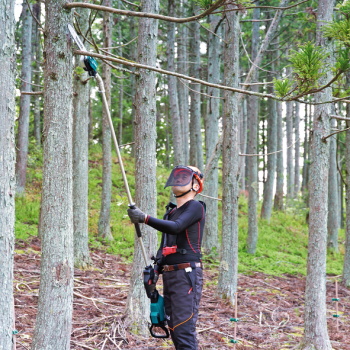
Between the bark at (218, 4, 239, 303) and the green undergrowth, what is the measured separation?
119 inches

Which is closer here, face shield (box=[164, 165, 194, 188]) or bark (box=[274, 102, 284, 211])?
face shield (box=[164, 165, 194, 188])

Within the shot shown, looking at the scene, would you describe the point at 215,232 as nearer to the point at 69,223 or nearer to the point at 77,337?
the point at 77,337

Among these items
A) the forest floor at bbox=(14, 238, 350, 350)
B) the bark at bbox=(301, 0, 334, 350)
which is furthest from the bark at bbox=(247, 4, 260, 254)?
the bark at bbox=(301, 0, 334, 350)

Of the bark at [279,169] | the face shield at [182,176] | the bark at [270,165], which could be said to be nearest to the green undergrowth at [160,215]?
the bark at [270,165]

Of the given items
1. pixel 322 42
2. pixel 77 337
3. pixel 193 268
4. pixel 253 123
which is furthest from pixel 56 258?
pixel 253 123

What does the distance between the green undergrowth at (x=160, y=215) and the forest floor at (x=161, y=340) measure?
1.61 meters

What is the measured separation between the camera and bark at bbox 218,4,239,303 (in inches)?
334

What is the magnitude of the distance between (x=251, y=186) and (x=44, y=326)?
40.3ft

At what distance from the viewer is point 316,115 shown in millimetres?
6434

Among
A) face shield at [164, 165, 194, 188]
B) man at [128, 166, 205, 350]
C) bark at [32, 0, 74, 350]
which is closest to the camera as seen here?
bark at [32, 0, 74, 350]

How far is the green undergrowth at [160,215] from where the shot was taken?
12.9 m

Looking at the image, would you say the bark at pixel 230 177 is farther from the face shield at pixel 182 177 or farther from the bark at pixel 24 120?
the bark at pixel 24 120

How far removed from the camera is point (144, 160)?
5965 millimetres

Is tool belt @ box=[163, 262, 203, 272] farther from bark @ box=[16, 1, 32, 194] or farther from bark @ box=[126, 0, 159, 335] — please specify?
bark @ box=[16, 1, 32, 194]
